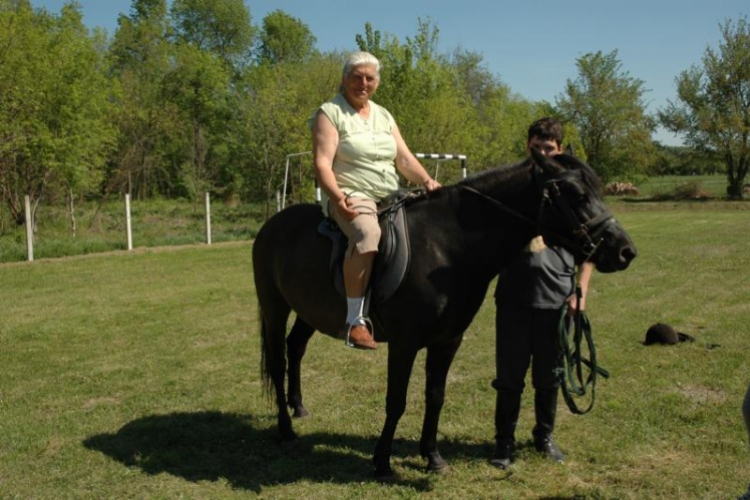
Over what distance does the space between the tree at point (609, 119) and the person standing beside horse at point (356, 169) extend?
4770cm

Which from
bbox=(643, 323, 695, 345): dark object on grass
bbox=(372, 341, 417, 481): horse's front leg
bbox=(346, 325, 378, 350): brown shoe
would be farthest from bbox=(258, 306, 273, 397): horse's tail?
bbox=(643, 323, 695, 345): dark object on grass

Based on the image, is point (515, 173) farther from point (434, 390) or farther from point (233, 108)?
point (233, 108)

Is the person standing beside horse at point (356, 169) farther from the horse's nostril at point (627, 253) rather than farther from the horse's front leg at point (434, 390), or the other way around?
the horse's nostril at point (627, 253)

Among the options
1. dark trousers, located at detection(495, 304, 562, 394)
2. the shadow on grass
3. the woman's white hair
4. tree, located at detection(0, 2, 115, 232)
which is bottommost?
the shadow on grass

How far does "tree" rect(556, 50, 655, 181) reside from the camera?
4928 centimetres

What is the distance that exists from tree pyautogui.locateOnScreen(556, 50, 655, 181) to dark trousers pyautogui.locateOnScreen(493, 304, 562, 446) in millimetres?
47294

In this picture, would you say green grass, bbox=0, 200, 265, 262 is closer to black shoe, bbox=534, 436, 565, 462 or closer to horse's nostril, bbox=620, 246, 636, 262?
black shoe, bbox=534, 436, 565, 462

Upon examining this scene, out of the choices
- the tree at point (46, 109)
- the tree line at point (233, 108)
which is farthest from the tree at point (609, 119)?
the tree at point (46, 109)

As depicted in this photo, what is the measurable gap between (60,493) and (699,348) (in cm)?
648

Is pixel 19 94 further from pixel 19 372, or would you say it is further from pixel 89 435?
pixel 89 435

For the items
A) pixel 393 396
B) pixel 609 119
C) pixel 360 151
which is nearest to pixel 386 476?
pixel 393 396

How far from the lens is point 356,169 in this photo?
4.11 m

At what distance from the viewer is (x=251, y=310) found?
33.1 feet

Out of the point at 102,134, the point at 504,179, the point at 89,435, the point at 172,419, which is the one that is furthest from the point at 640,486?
the point at 102,134
